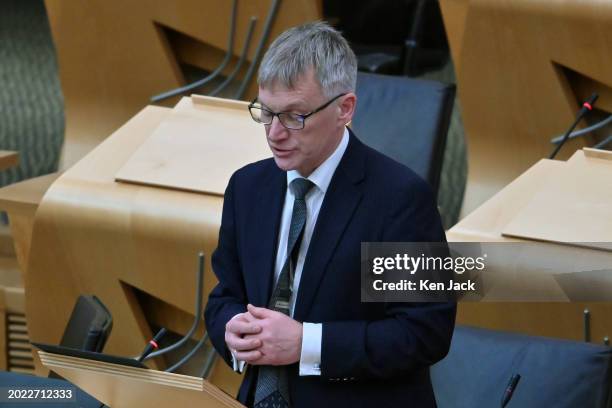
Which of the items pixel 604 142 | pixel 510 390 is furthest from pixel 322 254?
pixel 604 142

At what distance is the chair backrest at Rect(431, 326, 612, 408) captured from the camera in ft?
5.93

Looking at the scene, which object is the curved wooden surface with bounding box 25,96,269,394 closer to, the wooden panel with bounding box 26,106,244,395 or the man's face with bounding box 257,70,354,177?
the wooden panel with bounding box 26,106,244,395

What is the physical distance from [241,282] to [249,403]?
16 centimetres

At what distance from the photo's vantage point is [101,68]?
3584 mm

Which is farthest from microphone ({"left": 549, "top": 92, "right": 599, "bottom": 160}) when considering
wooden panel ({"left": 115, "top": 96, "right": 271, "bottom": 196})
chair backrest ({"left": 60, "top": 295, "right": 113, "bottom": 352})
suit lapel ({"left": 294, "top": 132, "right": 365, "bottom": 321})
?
suit lapel ({"left": 294, "top": 132, "right": 365, "bottom": 321})

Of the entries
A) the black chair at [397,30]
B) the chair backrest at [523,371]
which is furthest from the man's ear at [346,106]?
the black chair at [397,30]

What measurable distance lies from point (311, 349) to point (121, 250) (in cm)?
108

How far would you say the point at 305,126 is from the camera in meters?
1.39

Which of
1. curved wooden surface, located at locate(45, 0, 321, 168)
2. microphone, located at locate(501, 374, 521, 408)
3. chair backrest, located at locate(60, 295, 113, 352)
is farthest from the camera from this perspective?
curved wooden surface, located at locate(45, 0, 321, 168)

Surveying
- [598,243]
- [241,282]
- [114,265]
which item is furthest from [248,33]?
[241,282]

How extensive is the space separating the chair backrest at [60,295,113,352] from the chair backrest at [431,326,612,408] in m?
0.55

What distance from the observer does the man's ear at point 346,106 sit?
1.41 m

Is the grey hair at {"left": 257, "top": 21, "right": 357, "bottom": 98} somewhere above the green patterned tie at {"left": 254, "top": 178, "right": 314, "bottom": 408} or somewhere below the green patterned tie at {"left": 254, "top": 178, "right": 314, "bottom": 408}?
above

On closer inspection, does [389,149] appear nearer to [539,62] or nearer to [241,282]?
[539,62]
